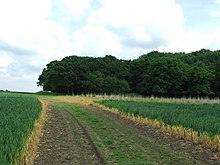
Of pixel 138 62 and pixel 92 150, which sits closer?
pixel 92 150

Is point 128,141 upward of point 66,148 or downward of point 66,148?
upward

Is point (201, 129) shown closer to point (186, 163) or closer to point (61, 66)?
point (186, 163)

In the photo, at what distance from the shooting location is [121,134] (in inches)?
779

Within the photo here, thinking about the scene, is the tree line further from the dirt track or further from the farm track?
the farm track

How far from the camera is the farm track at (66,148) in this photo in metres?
13.1

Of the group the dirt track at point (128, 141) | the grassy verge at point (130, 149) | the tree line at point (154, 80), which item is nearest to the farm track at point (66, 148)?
the dirt track at point (128, 141)

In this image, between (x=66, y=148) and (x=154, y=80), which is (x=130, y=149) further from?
(x=154, y=80)

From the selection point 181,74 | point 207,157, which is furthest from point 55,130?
point 181,74

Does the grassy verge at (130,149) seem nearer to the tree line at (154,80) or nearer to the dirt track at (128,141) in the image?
the dirt track at (128,141)

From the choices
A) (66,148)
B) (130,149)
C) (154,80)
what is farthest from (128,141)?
(154,80)

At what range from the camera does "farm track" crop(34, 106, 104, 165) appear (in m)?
13.1

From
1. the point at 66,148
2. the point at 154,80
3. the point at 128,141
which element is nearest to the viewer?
the point at 66,148

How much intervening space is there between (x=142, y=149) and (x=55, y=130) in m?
7.57

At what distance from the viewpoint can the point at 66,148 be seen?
613 inches
